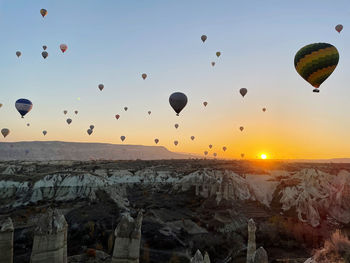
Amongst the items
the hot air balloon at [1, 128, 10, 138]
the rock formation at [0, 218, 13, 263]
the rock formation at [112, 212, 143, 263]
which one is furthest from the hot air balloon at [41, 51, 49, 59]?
the rock formation at [112, 212, 143, 263]

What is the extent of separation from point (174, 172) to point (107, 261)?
3537cm

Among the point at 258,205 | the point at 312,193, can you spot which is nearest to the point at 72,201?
the point at 258,205

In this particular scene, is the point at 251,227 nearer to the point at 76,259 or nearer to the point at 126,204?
the point at 76,259

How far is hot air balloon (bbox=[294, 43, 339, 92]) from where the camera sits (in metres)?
28.0

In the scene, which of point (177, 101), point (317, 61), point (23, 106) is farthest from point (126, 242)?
point (23, 106)

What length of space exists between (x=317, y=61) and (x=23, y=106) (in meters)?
46.5

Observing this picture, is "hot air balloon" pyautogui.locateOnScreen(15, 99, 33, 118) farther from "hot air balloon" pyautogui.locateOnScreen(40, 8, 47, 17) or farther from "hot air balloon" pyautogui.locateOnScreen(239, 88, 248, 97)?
"hot air balloon" pyautogui.locateOnScreen(239, 88, 248, 97)

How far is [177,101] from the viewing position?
1599 inches

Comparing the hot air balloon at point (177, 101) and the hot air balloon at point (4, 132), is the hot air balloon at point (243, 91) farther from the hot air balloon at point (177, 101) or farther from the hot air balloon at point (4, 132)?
the hot air balloon at point (4, 132)

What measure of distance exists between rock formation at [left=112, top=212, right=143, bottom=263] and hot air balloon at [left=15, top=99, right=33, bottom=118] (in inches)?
1868

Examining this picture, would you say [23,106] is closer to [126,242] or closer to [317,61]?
[317,61]

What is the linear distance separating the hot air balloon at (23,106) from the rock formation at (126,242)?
A: 156 ft

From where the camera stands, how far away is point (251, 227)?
17703 millimetres

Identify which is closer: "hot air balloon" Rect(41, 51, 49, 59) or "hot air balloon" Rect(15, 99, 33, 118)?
"hot air balloon" Rect(15, 99, 33, 118)
